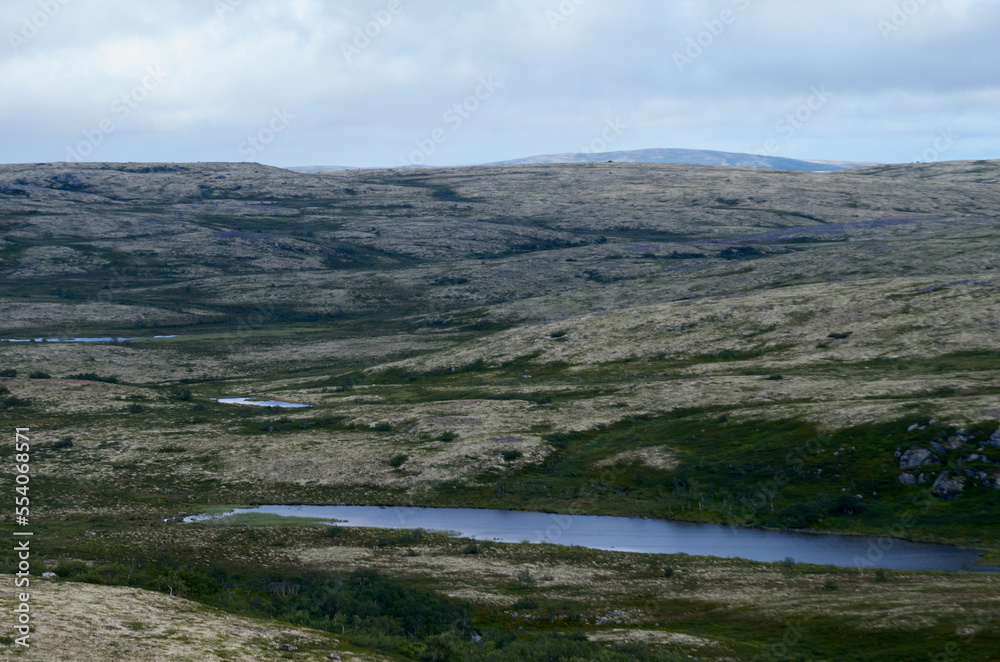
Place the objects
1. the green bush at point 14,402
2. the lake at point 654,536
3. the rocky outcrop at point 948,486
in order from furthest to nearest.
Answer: the green bush at point 14,402
the rocky outcrop at point 948,486
the lake at point 654,536

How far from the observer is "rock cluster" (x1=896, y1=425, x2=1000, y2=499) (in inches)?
2628

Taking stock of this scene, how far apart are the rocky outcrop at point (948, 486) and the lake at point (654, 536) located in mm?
7426

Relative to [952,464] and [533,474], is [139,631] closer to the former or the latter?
[533,474]

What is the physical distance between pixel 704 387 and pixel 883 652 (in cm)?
7038

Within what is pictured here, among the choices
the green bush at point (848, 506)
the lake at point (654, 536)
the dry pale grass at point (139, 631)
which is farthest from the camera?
the green bush at point (848, 506)

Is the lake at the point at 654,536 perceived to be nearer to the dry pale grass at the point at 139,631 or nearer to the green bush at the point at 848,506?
the green bush at the point at 848,506

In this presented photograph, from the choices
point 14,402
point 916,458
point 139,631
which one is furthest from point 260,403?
point 139,631

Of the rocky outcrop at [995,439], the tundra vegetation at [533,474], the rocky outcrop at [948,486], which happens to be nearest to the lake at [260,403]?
the tundra vegetation at [533,474]

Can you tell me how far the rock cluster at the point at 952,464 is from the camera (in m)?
66.8

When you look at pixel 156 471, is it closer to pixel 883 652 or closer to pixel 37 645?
pixel 37 645

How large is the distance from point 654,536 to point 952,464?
26495 millimetres

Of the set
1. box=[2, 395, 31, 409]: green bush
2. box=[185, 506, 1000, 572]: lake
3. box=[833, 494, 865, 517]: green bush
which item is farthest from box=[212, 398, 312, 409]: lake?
box=[833, 494, 865, 517]: green bush

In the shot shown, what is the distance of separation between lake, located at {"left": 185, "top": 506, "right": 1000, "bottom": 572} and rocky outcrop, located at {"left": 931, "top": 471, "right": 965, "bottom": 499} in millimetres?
7426

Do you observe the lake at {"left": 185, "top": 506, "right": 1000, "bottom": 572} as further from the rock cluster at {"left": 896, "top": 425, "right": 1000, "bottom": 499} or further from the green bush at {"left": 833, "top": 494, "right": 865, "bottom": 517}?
the rock cluster at {"left": 896, "top": 425, "right": 1000, "bottom": 499}
